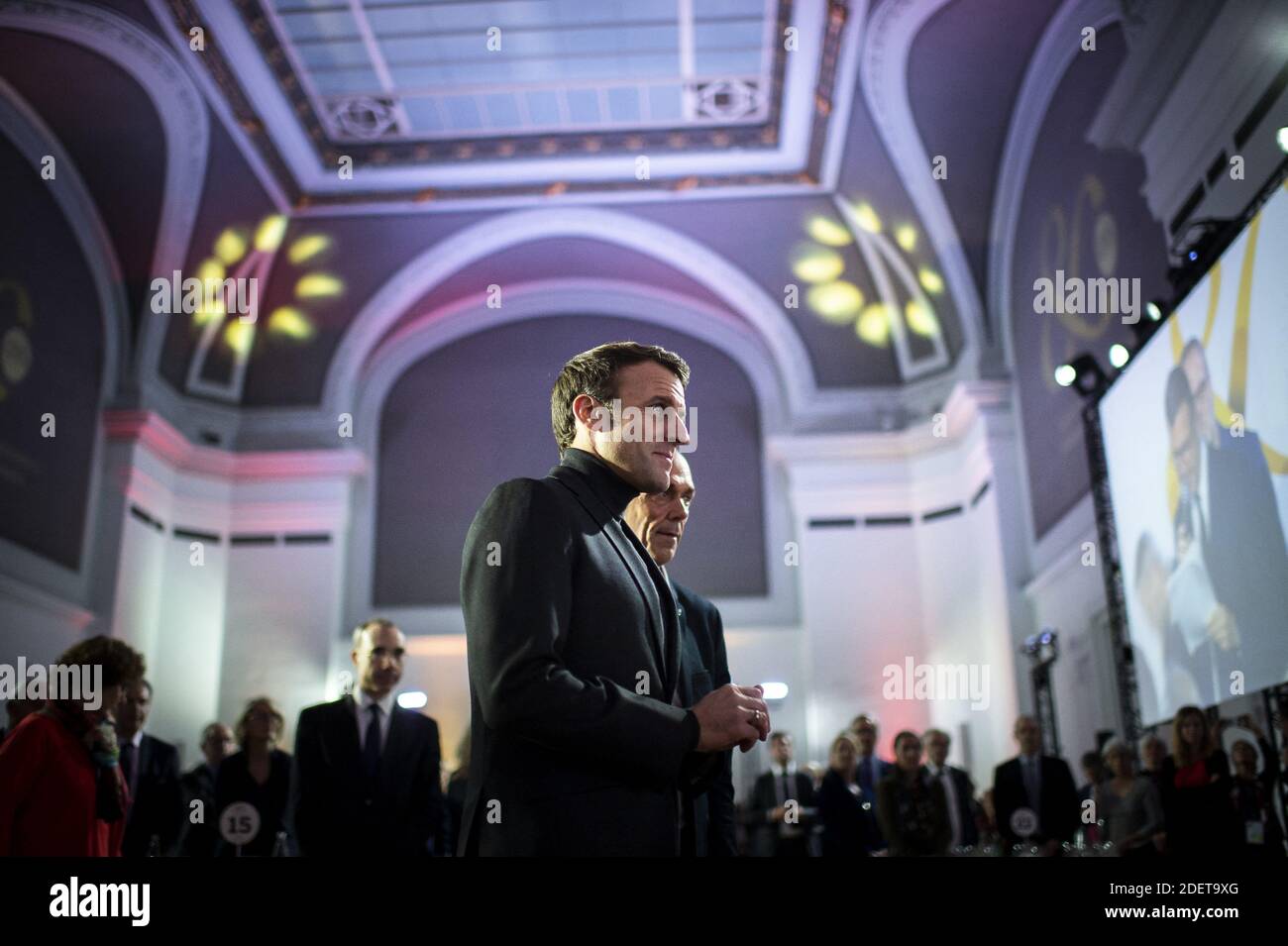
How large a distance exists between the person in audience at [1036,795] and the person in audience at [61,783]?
16.5 ft

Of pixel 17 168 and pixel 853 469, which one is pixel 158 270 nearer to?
pixel 17 168

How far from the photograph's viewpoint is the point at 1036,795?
6.48 meters

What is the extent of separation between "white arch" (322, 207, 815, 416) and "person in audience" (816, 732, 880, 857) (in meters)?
7.42

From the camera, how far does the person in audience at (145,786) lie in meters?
4.50

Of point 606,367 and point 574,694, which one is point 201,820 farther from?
point 574,694

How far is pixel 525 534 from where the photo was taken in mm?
1247

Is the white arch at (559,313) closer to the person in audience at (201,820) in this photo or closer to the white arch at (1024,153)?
the white arch at (1024,153)

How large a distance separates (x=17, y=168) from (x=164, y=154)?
4.57ft

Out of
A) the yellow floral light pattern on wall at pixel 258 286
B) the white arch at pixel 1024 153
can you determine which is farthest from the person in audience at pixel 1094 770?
the yellow floral light pattern on wall at pixel 258 286

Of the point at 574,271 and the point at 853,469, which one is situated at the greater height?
the point at 574,271

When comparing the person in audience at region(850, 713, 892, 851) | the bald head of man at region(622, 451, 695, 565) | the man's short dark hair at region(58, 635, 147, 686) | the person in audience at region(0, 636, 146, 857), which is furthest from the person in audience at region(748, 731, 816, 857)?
the bald head of man at region(622, 451, 695, 565)

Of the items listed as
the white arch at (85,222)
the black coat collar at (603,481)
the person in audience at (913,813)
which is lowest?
the person in audience at (913,813)

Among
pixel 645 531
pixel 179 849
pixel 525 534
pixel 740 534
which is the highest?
pixel 740 534
